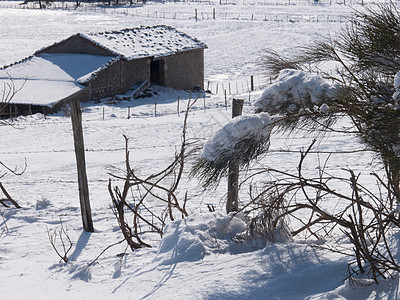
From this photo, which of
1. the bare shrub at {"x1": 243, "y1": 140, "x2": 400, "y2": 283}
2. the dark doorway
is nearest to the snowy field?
the bare shrub at {"x1": 243, "y1": 140, "x2": 400, "y2": 283}

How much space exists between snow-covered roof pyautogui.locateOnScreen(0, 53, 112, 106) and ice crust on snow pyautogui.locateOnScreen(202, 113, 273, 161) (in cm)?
1949

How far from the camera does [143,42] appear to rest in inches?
1143

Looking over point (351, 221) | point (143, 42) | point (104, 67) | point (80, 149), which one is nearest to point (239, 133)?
point (351, 221)

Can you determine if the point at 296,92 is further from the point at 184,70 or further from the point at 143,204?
the point at 184,70

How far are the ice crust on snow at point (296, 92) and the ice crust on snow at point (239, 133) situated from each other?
0.27 m

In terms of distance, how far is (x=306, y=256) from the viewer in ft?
16.4

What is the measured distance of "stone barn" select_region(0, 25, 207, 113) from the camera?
24816mm

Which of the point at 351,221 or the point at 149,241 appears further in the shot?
the point at 149,241

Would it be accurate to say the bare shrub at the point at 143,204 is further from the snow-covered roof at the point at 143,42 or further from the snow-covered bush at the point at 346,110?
the snow-covered roof at the point at 143,42

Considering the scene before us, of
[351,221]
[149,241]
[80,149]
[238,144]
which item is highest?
[238,144]

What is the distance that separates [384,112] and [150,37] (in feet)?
87.6

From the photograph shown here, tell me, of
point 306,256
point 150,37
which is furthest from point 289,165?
point 150,37

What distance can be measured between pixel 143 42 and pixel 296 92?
2522 centimetres

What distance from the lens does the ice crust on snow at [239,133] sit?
4.39 m
